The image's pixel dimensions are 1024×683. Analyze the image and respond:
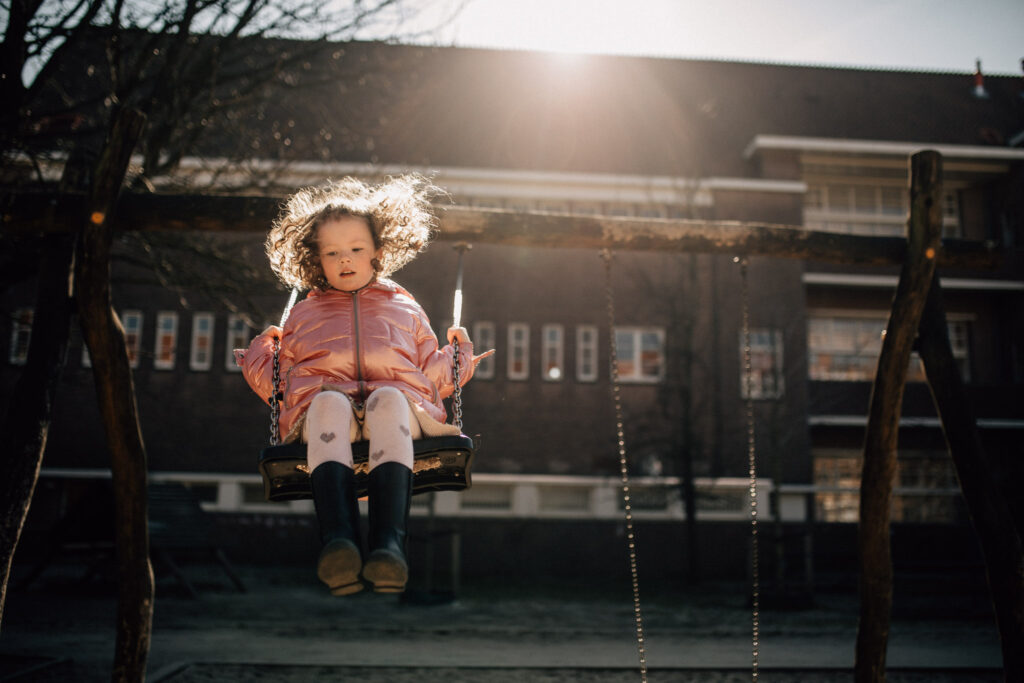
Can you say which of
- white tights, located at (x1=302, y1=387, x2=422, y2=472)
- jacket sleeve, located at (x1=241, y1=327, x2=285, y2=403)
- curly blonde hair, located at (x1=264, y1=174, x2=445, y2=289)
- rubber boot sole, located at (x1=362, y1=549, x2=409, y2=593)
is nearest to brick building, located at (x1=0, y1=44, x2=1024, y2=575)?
curly blonde hair, located at (x1=264, y1=174, x2=445, y2=289)

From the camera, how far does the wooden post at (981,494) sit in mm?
4836

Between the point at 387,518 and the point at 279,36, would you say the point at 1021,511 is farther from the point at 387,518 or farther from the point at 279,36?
the point at 387,518

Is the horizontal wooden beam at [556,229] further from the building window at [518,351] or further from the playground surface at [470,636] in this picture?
the building window at [518,351]

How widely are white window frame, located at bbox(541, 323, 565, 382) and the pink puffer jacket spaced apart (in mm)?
17737

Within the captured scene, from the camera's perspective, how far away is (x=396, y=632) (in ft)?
35.6

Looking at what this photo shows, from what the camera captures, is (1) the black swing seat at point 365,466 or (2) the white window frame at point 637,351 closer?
(1) the black swing seat at point 365,466

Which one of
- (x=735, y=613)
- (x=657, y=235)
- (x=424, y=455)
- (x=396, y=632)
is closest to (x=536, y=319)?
(x=735, y=613)

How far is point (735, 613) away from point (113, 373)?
12048 millimetres

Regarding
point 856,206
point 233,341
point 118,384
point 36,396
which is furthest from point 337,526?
point 856,206

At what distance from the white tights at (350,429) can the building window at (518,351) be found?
18.2m

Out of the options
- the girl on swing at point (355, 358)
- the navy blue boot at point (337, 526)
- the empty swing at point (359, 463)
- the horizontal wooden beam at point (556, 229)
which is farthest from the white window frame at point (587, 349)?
the navy blue boot at point (337, 526)

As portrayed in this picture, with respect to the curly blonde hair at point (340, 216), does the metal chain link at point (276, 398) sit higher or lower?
lower

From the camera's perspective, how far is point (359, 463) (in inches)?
133

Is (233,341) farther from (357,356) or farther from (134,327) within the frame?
(357,356)
